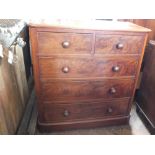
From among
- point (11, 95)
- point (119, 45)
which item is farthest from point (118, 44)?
point (11, 95)

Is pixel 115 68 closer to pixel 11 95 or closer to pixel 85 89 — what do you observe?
pixel 85 89

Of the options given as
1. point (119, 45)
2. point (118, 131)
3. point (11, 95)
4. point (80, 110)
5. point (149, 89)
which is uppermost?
point (119, 45)

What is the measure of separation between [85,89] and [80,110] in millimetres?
223

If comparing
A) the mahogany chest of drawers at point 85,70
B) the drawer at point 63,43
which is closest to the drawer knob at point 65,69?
the mahogany chest of drawers at point 85,70

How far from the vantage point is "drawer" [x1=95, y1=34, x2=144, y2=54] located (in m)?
1.05

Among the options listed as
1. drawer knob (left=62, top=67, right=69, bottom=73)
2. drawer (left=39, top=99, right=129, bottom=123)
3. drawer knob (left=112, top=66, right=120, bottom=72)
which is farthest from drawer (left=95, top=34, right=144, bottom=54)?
drawer (left=39, top=99, right=129, bottom=123)

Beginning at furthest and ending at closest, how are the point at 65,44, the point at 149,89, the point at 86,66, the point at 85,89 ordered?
the point at 149,89 → the point at 85,89 → the point at 86,66 → the point at 65,44

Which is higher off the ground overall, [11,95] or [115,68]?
[115,68]

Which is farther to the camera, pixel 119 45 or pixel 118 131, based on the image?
pixel 118 131

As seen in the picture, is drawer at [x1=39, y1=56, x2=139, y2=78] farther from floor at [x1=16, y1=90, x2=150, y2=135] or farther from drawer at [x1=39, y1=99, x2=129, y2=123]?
floor at [x1=16, y1=90, x2=150, y2=135]

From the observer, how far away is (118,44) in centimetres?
108

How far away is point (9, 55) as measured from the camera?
0.92 m

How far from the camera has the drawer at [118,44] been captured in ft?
3.44
